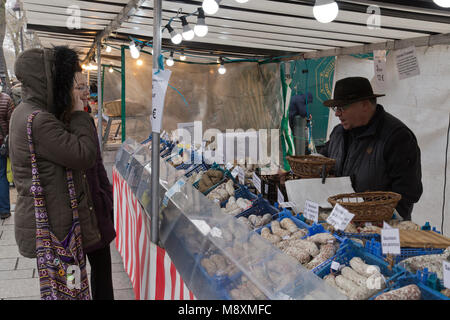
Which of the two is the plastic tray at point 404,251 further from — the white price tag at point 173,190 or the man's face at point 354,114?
the man's face at point 354,114

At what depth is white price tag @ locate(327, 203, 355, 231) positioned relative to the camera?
173 cm

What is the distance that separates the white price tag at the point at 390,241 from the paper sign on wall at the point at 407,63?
2774 millimetres

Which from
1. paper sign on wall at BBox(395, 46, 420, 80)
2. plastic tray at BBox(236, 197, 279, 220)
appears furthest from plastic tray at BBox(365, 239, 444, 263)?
paper sign on wall at BBox(395, 46, 420, 80)

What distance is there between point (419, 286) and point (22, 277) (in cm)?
362

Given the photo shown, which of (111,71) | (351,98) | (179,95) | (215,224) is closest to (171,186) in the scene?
(215,224)

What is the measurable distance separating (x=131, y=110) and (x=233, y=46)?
6.49 feet

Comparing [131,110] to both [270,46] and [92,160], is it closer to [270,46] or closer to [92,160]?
[270,46]

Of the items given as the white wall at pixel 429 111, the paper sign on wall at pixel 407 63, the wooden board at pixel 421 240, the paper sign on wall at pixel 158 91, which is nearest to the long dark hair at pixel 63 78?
the paper sign on wall at pixel 158 91

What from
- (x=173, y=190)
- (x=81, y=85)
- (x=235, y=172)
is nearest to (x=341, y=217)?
(x=173, y=190)

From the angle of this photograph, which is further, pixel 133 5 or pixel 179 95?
pixel 179 95

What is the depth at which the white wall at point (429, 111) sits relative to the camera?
3.76 m

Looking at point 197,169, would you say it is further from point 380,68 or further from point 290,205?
point 380,68

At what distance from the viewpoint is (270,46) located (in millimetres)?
5668

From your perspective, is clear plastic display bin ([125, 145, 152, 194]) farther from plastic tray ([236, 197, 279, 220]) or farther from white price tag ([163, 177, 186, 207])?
plastic tray ([236, 197, 279, 220])
